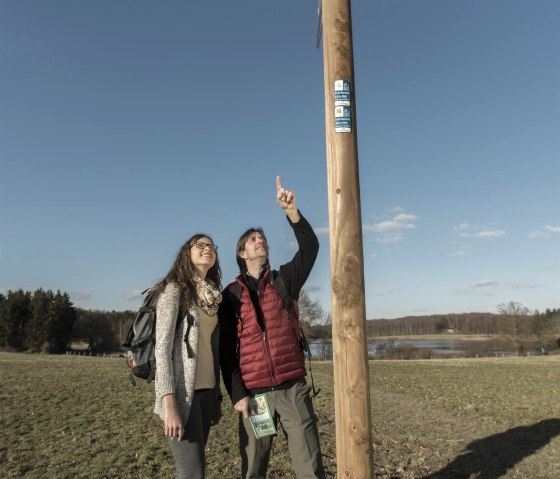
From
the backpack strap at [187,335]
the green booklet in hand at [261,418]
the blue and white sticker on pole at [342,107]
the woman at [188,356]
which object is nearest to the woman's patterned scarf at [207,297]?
the woman at [188,356]

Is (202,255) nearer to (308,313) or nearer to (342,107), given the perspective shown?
(342,107)

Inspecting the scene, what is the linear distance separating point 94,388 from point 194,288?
1228 cm

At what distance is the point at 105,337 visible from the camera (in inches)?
2781

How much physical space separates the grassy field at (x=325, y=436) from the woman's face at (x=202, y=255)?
3.33m

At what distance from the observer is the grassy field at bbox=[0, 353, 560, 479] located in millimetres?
5758

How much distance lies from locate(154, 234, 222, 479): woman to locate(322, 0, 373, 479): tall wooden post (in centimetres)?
91

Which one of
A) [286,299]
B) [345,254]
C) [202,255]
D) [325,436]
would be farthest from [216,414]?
[325,436]

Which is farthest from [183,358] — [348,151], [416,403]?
[416,403]

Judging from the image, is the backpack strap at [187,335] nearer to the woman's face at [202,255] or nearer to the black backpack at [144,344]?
the black backpack at [144,344]

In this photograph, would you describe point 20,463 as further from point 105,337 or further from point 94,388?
point 105,337

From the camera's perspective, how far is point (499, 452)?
21.5 ft

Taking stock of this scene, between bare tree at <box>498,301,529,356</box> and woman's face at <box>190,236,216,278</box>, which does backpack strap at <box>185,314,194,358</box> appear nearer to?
woman's face at <box>190,236,216,278</box>

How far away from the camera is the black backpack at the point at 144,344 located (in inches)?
115

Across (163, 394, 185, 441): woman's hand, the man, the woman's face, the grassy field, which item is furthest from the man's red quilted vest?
the grassy field
